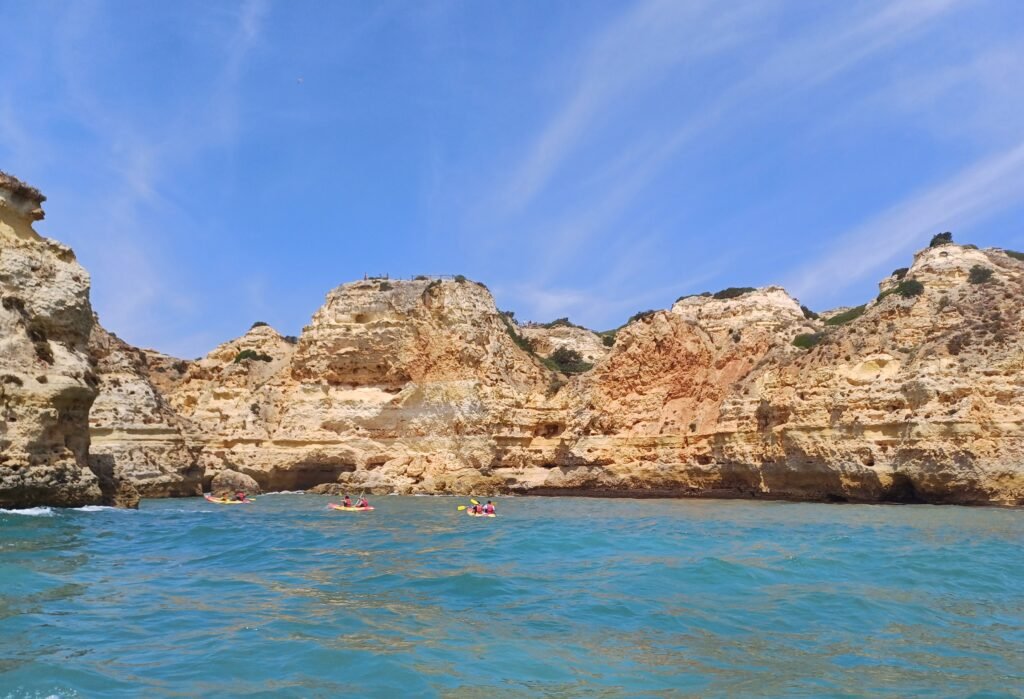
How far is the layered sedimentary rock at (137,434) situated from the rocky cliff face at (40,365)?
25.1 feet

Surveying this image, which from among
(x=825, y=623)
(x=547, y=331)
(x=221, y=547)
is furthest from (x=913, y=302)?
(x=547, y=331)

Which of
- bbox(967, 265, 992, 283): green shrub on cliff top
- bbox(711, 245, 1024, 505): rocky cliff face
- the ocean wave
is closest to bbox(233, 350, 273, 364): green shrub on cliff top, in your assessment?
the ocean wave

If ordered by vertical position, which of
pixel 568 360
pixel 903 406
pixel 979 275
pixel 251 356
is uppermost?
pixel 979 275

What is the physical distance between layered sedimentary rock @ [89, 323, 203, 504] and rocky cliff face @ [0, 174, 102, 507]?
766 centimetres

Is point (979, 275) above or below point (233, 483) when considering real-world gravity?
above

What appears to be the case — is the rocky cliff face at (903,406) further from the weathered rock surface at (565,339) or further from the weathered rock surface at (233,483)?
the weathered rock surface at (565,339)

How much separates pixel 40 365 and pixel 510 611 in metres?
14.9

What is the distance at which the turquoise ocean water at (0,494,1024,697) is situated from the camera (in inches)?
245

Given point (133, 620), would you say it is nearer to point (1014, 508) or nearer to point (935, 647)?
point (935, 647)

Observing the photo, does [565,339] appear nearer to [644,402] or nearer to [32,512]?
[644,402]

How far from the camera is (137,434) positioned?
2908cm

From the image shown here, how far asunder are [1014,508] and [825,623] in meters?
16.1

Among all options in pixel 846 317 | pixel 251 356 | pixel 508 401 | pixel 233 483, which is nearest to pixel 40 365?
pixel 233 483

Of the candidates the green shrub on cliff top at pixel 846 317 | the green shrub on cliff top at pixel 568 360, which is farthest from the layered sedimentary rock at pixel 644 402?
the green shrub on cliff top at pixel 568 360
